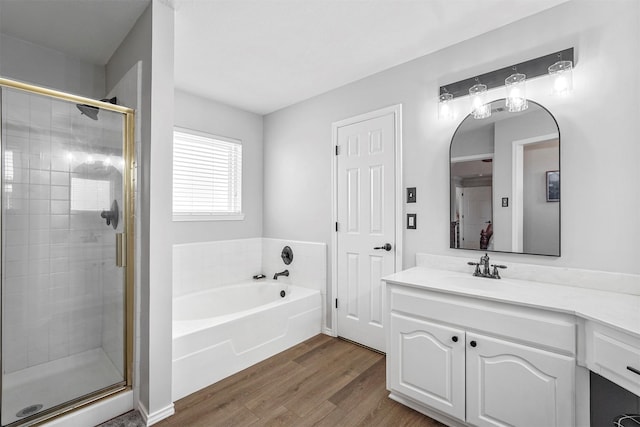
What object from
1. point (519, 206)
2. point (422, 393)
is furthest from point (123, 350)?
point (519, 206)

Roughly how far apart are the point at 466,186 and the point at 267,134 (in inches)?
96.9

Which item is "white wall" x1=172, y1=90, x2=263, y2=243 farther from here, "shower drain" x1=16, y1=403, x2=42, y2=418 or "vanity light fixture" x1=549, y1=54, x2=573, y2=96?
"vanity light fixture" x1=549, y1=54, x2=573, y2=96

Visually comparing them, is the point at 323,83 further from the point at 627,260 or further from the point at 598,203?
the point at 627,260

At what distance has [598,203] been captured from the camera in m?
1.67

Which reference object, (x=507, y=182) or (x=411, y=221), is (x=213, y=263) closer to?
(x=411, y=221)

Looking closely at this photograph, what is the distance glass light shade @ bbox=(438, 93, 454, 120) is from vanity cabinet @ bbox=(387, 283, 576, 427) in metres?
1.32

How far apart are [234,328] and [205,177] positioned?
1.71 meters

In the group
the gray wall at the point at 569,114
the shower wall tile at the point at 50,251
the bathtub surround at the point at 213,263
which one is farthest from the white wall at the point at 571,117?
the shower wall tile at the point at 50,251

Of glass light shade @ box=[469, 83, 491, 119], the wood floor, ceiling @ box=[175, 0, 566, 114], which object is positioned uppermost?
ceiling @ box=[175, 0, 566, 114]

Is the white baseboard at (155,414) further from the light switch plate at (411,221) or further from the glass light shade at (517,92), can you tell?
the glass light shade at (517,92)

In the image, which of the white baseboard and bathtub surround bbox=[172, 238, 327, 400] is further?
bathtub surround bbox=[172, 238, 327, 400]

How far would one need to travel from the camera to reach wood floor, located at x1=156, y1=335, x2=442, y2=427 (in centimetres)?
181

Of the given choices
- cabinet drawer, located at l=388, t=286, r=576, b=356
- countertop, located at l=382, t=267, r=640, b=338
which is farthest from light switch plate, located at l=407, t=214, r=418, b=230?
cabinet drawer, located at l=388, t=286, r=576, b=356

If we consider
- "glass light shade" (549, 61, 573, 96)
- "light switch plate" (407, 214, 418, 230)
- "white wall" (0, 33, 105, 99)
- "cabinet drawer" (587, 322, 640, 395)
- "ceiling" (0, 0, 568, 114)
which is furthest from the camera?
"light switch plate" (407, 214, 418, 230)
